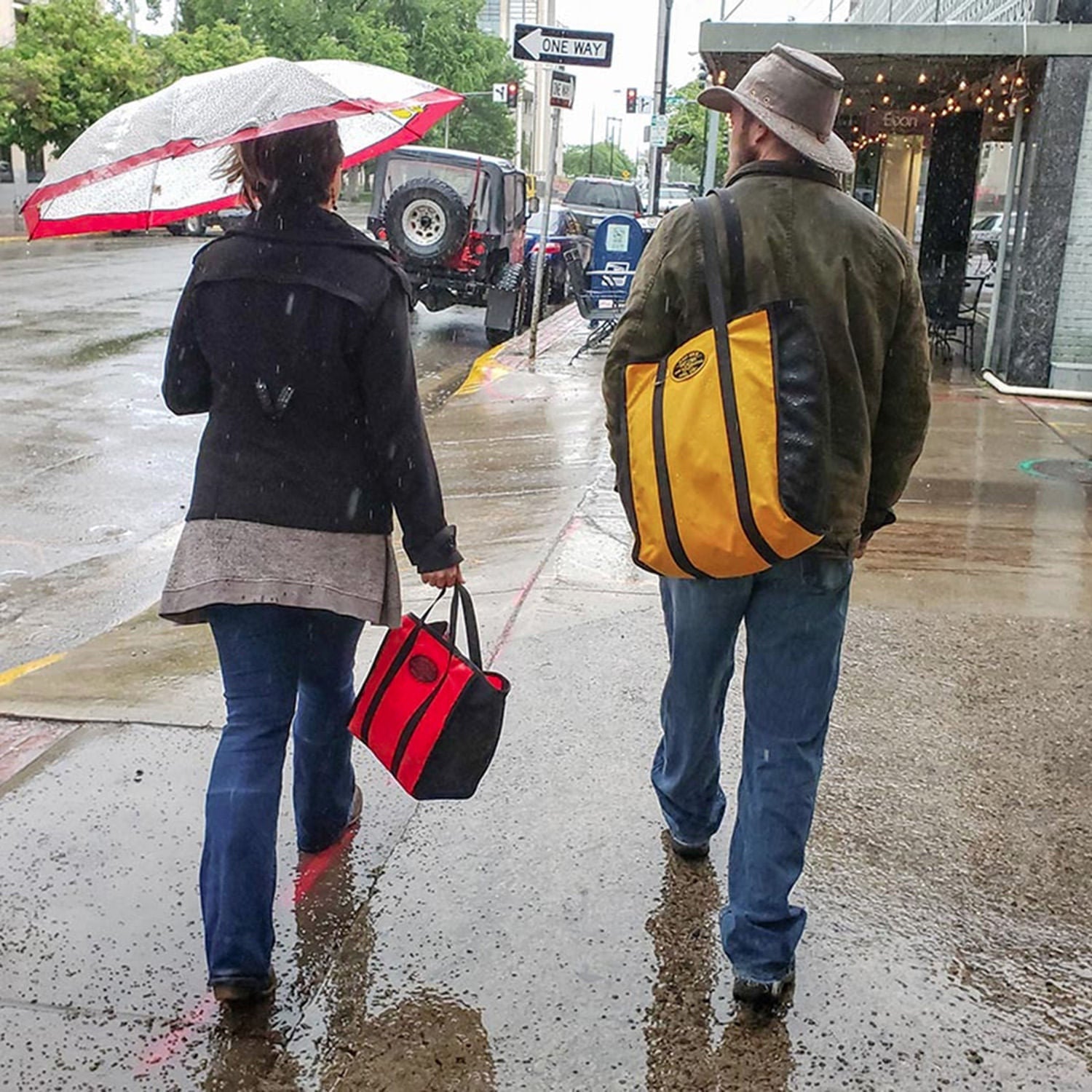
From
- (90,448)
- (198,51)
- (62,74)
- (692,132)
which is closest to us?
(90,448)

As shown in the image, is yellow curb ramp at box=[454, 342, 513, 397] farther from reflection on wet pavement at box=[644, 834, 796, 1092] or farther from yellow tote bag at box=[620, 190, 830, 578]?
yellow tote bag at box=[620, 190, 830, 578]

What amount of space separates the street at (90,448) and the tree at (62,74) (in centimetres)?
1684

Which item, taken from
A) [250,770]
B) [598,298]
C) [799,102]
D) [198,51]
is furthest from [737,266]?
[198,51]

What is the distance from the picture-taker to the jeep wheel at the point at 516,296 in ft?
47.8

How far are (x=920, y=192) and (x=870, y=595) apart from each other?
15464 mm

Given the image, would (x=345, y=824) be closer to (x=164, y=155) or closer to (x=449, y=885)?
(x=449, y=885)

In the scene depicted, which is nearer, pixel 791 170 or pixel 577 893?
pixel 791 170

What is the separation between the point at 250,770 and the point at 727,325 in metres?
1.37

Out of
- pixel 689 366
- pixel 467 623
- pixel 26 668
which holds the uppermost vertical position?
pixel 689 366

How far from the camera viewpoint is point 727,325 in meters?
2.49

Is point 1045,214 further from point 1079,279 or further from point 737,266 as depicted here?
point 737,266

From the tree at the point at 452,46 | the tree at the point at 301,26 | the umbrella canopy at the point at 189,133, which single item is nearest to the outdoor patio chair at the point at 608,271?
the umbrella canopy at the point at 189,133

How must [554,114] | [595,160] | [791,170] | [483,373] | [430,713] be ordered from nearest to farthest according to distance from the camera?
[791,170] < [430,713] < [554,114] < [483,373] < [595,160]

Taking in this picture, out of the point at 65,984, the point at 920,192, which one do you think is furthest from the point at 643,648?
the point at 920,192
